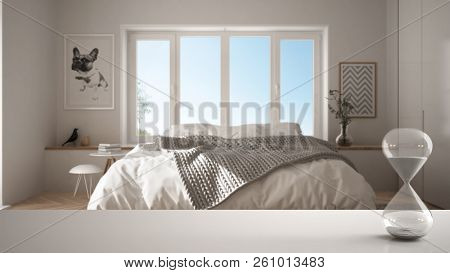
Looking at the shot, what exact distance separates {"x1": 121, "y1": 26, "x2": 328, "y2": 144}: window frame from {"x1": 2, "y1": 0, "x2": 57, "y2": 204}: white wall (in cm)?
33

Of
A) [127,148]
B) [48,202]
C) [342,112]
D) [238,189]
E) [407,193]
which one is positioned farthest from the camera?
[342,112]

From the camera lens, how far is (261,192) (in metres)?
1.14

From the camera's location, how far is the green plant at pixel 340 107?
1.88 m

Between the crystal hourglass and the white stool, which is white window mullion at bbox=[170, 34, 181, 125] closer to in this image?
the white stool

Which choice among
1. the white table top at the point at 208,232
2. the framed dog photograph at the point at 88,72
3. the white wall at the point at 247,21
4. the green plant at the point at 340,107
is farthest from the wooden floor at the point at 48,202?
the white table top at the point at 208,232

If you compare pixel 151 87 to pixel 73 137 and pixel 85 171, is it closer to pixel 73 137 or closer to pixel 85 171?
pixel 73 137

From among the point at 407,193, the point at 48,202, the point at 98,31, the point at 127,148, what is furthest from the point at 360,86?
the point at 407,193

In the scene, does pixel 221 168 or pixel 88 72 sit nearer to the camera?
pixel 221 168

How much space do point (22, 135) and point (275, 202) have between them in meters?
0.97

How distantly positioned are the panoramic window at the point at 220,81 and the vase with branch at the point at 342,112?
9cm

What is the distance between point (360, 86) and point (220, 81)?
0.72 metres

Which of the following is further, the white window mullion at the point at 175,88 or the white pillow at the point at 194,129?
the white window mullion at the point at 175,88

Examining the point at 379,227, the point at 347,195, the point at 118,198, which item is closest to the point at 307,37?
the point at 347,195

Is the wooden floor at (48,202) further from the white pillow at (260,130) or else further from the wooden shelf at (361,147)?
the white pillow at (260,130)
